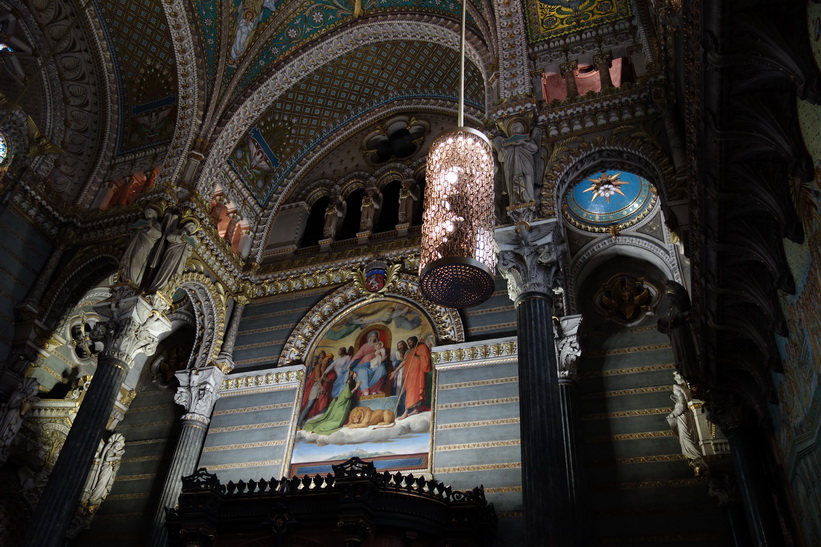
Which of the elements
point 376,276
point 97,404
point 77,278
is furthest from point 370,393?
point 77,278

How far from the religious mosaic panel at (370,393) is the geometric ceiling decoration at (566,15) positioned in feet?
17.0

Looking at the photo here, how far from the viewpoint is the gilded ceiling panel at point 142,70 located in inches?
502

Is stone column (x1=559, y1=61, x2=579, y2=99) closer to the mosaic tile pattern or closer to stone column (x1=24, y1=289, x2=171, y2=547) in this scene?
the mosaic tile pattern

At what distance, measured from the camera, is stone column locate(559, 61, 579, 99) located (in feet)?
31.4

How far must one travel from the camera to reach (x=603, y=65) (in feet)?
31.5

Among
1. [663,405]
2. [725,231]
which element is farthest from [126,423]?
[725,231]

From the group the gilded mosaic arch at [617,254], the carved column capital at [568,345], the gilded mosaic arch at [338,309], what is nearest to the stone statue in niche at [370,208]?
the gilded mosaic arch at [338,309]

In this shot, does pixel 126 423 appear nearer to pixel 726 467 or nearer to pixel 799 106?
pixel 726 467

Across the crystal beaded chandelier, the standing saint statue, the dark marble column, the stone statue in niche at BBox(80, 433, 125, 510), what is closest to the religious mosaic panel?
the dark marble column

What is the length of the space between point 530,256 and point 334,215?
22.3 ft

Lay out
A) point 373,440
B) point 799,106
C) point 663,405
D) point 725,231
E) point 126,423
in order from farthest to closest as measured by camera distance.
→ point 126,423 < point 373,440 < point 663,405 < point 725,231 < point 799,106

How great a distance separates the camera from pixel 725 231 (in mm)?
5520

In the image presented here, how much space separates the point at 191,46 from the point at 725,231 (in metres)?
11.1

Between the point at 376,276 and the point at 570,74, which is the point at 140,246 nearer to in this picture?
the point at 376,276
